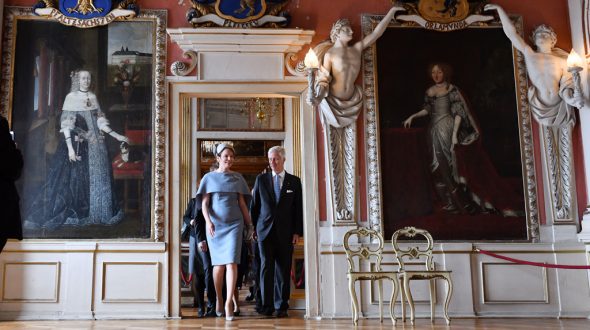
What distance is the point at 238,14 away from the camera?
6.77 metres

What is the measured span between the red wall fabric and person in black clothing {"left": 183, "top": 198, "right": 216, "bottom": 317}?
117cm

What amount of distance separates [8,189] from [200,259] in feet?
10.8

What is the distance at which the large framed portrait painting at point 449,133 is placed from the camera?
658 cm

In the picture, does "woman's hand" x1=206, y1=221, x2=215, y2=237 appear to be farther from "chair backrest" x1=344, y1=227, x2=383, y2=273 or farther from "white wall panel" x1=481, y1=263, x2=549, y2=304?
"white wall panel" x1=481, y1=263, x2=549, y2=304

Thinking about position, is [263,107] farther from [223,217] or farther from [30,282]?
[30,282]

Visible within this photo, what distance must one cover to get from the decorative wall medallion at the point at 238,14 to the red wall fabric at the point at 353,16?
0.14m

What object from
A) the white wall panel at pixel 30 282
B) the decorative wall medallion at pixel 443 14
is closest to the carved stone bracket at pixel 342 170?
the decorative wall medallion at pixel 443 14

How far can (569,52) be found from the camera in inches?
273

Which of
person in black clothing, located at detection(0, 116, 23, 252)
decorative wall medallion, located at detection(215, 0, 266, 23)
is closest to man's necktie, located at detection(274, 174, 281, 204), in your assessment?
decorative wall medallion, located at detection(215, 0, 266, 23)

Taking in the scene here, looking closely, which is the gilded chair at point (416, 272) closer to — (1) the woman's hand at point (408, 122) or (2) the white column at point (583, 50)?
(1) the woman's hand at point (408, 122)

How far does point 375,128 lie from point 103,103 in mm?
2662

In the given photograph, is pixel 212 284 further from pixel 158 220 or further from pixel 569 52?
pixel 569 52

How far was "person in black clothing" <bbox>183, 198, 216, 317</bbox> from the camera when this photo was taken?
251 inches

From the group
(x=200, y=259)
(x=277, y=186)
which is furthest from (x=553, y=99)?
(x=200, y=259)
